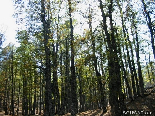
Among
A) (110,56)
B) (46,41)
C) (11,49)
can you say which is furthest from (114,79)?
(11,49)

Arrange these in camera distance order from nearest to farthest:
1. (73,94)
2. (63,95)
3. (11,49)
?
(73,94), (63,95), (11,49)

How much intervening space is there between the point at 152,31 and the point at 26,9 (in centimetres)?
1522

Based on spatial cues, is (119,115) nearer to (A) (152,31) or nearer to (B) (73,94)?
(B) (73,94)

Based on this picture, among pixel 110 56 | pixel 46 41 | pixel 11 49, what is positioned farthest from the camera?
pixel 11 49

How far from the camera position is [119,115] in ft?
38.7

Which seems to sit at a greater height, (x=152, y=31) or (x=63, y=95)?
(x=152, y=31)

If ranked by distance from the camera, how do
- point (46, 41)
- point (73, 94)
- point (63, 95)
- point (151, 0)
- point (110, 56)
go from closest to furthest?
1. point (110, 56)
2. point (46, 41)
3. point (73, 94)
4. point (151, 0)
5. point (63, 95)

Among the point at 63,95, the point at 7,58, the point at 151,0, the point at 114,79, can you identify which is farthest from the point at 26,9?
the point at 7,58

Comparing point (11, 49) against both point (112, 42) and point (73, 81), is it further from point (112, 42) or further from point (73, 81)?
point (112, 42)

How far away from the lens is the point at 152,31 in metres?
20.6

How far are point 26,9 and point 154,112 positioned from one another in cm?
1301

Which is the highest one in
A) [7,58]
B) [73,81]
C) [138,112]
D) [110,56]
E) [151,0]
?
[151,0]

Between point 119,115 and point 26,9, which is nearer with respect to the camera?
point 119,115

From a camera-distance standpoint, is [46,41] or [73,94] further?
[73,94]
